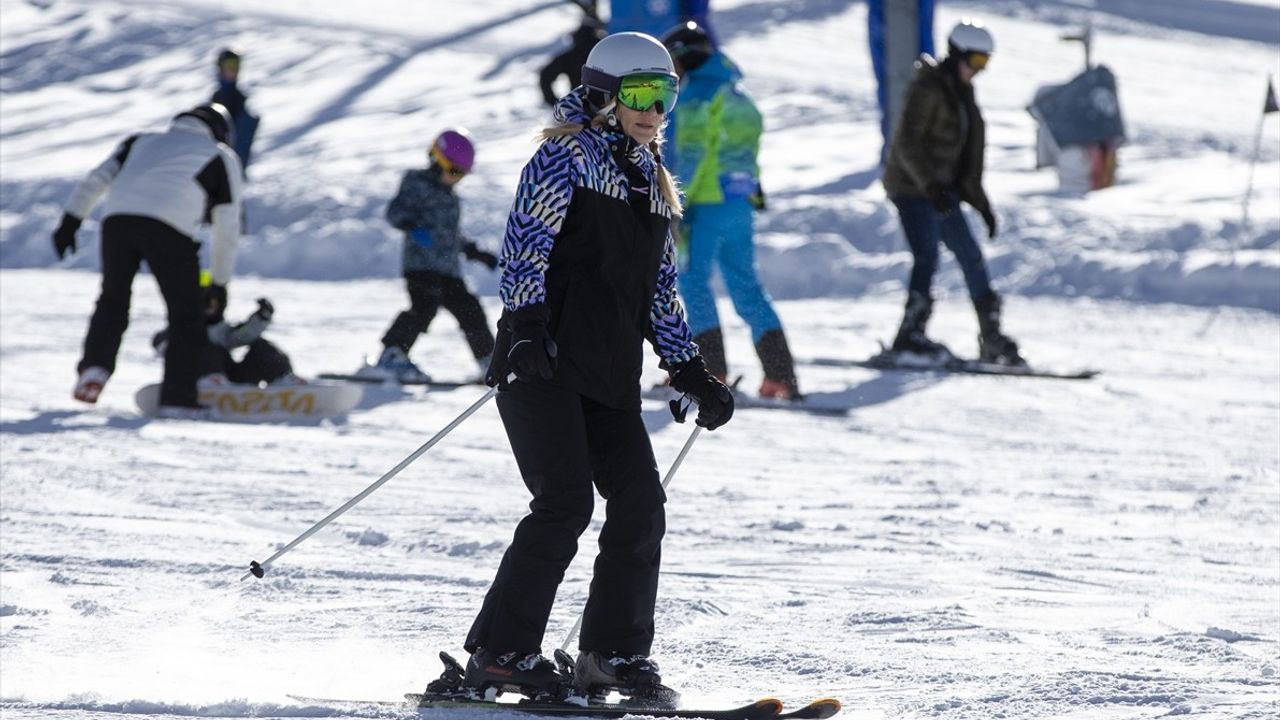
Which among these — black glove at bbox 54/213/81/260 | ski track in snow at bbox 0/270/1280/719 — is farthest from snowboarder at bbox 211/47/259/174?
black glove at bbox 54/213/81/260

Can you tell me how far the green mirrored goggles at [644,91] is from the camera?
159 inches

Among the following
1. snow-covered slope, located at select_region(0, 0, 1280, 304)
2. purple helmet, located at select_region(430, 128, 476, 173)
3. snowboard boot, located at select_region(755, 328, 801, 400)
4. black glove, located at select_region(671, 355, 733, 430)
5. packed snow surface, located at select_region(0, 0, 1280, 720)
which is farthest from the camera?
snow-covered slope, located at select_region(0, 0, 1280, 304)

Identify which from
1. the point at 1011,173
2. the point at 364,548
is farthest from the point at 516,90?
the point at 364,548

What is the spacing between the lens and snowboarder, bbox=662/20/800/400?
8.86 metres

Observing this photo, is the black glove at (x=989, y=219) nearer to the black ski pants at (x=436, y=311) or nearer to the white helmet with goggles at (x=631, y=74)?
the black ski pants at (x=436, y=311)

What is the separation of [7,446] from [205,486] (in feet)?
4.30

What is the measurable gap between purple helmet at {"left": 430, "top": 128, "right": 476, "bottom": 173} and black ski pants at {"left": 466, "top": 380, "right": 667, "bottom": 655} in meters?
5.59

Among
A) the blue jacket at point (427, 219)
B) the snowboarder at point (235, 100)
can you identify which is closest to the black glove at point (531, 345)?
the blue jacket at point (427, 219)

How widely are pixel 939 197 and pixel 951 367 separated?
1.09m

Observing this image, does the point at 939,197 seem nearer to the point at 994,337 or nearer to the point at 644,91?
the point at 994,337

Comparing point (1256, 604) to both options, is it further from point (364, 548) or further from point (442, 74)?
point (442, 74)

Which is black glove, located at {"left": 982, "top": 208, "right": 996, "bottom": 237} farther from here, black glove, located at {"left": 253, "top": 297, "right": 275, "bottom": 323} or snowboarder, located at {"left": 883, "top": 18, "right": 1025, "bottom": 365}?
black glove, located at {"left": 253, "top": 297, "right": 275, "bottom": 323}

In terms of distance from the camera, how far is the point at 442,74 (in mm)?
22969

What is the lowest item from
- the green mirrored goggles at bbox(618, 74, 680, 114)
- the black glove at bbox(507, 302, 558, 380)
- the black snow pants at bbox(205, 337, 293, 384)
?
the black snow pants at bbox(205, 337, 293, 384)
